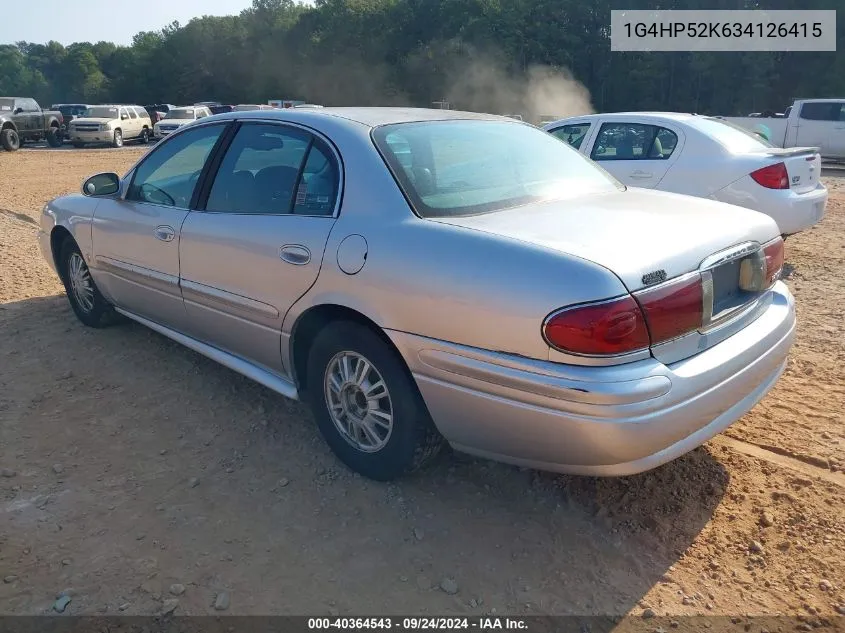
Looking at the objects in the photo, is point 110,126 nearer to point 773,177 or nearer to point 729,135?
point 729,135

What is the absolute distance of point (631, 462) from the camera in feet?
7.81

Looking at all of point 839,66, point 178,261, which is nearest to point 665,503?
point 178,261

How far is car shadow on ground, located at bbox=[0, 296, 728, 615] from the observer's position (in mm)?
2455

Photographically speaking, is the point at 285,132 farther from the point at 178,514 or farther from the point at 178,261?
the point at 178,514

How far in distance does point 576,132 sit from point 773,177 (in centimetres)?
218

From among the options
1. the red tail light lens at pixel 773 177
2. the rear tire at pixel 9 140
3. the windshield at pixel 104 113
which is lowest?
the red tail light lens at pixel 773 177

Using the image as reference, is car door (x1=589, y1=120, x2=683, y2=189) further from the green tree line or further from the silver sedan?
the green tree line

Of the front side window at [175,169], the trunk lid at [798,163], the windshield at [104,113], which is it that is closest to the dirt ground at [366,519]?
the front side window at [175,169]

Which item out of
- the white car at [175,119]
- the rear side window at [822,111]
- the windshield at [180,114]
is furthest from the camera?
the windshield at [180,114]

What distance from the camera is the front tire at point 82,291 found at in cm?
488

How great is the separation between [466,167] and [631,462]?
4.97ft

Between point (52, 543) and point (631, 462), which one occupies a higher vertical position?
point (631, 462)

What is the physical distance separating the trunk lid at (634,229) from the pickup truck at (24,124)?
984 inches
